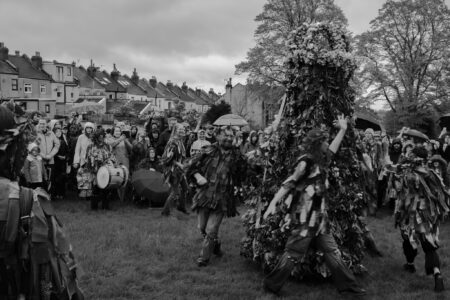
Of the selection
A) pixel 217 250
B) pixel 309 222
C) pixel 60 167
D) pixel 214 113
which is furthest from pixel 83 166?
pixel 214 113

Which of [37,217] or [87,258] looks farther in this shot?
[87,258]

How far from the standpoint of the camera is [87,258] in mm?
6176

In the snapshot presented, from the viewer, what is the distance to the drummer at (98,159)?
9.59 m

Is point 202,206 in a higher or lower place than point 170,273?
higher

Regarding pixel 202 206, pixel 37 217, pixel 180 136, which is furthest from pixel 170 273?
pixel 180 136

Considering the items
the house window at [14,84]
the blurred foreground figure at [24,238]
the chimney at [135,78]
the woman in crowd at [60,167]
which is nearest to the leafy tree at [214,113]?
the woman in crowd at [60,167]

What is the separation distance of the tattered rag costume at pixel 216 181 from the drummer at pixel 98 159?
12.5 feet

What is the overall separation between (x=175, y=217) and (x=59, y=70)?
5495 cm

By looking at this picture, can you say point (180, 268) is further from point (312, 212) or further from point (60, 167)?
point (60, 167)

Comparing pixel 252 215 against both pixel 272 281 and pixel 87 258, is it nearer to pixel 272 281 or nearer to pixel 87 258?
pixel 272 281

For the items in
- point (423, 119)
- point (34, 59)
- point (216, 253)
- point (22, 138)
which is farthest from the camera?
point (34, 59)

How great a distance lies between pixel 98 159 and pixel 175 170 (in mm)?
1660

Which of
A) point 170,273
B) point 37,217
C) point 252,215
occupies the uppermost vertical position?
point 37,217

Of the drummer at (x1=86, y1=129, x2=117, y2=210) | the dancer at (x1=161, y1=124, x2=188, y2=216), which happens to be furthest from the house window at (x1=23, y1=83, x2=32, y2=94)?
the dancer at (x1=161, y1=124, x2=188, y2=216)
